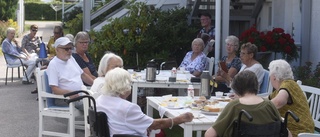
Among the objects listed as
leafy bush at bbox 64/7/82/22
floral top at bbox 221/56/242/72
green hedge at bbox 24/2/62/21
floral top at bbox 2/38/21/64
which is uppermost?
green hedge at bbox 24/2/62/21

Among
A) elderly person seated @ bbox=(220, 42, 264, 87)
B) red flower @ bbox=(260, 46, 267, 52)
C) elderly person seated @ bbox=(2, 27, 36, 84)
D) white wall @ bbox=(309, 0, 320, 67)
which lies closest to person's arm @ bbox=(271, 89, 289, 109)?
elderly person seated @ bbox=(220, 42, 264, 87)

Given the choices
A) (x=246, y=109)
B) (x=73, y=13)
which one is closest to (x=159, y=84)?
(x=246, y=109)

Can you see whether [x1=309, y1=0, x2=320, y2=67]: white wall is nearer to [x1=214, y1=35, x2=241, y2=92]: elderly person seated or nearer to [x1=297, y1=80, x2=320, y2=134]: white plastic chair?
[x1=214, y1=35, x2=241, y2=92]: elderly person seated

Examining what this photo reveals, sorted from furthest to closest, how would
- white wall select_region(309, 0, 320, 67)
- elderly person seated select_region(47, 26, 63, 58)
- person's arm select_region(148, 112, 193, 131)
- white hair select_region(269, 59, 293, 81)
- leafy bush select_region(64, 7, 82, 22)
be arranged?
leafy bush select_region(64, 7, 82, 22)
elderly person seated select_region(47, 26, 63, 58)
white wall select_region(309, 0, 320, 67)
white hair select_region(269, 59, 293, 81)
person's arm select_region(148, 112, 193, 131)

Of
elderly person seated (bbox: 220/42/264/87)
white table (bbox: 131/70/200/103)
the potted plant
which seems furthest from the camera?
the potted plant

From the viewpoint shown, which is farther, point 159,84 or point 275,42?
point 275,42

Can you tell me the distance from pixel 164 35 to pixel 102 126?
7643mm

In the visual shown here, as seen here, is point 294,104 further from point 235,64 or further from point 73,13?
point 73,13

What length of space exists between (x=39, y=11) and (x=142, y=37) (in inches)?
1438

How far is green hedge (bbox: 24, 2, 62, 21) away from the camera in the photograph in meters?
46.5

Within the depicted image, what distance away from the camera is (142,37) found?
11.9m

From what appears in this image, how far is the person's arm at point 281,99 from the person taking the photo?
507 cm

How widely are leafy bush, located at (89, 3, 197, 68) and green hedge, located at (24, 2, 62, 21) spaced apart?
35.0 meters

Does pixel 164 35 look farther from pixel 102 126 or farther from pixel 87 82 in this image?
pixel 102 126
